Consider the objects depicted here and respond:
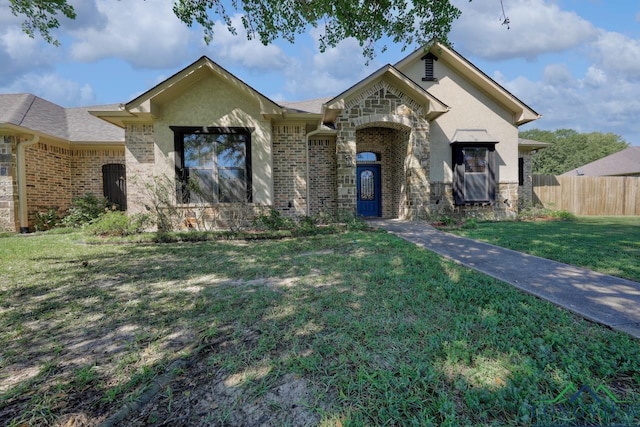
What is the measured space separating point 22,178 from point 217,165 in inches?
257

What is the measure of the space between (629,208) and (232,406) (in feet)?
69.7

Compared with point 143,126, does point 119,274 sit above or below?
below

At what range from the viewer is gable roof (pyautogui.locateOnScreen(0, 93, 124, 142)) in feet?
35.6

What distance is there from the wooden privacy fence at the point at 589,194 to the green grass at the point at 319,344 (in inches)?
567

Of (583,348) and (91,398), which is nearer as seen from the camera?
(91,398)

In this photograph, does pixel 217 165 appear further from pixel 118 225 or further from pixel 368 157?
pixel 368 157

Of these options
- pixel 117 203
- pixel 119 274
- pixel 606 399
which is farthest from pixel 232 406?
pixel 117 203

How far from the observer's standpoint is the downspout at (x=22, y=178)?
1023 cm

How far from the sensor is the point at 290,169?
34.0 feet

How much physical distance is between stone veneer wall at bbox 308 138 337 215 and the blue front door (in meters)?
2.08

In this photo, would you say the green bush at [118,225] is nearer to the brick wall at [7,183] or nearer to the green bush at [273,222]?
the green bush at [273,222]

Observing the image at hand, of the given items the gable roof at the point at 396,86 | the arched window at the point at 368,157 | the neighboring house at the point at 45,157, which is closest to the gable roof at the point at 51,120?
the neighboring house at the point at 45,157

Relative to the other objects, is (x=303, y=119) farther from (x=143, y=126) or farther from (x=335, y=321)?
(x=335, y=321)

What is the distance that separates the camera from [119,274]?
5.02 metres
